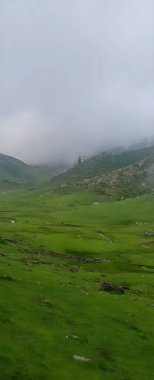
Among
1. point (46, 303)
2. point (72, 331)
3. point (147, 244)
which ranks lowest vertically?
point (72, 331)

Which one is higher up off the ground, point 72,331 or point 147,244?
point 147,244

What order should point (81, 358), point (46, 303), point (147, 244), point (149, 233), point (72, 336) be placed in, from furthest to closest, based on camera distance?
point (149, 233) → point (147, 244) → point (46, 303) → point (72, 336) → point (81, 358)

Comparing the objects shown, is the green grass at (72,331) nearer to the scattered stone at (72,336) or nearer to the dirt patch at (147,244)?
the scattered stone at (72,336)

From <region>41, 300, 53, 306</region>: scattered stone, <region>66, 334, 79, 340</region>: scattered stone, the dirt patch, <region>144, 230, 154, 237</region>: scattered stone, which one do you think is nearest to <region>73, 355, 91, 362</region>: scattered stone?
<region>66, 334, 79, 340</region>: scattered stone

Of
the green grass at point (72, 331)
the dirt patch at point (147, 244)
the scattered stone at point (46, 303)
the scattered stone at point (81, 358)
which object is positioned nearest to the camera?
the green grass at point (72, 331)

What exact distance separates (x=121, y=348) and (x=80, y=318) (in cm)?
615

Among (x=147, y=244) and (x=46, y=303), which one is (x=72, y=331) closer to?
(x=46, y=303)

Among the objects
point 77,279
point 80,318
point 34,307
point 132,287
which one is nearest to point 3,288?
point 34,307

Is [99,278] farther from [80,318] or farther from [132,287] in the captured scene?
[80,318]

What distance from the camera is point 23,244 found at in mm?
113312

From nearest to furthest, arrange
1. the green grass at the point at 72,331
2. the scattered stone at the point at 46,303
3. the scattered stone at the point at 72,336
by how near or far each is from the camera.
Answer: the green grass at the point at 72,331 → the scattered stone at the point at 72,336 → the scattered stone at the point at 46,303

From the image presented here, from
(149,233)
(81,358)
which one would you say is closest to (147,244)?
(149,233)

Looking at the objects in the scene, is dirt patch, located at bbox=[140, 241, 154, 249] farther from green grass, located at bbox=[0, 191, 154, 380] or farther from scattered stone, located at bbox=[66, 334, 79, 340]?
scattered stone, located at bbox=[66, 334, 79, 340]

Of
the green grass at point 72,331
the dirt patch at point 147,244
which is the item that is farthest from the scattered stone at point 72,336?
the dirt patch at point 147,244
